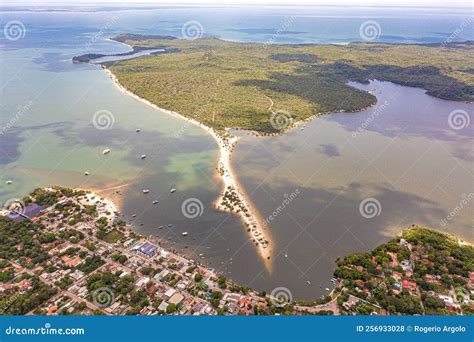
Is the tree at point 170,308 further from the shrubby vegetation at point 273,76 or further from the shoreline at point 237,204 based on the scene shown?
the shrubby vegetation at point 273,76

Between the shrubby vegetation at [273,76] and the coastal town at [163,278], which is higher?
the shrubby vegetation at [273,76]

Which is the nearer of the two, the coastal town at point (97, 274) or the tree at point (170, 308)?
the tree at point (170, 308)

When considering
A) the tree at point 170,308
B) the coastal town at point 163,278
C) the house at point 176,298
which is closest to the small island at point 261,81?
the coastal town at point 163,278

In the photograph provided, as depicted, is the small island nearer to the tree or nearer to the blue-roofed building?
the blue-roofed building

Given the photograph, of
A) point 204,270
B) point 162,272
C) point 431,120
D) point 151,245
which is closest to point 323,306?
point 204,270

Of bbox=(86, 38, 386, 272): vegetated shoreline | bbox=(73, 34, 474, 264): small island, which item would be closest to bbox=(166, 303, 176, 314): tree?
bbox=(86, 38, 386, 272): vegetated shoreline

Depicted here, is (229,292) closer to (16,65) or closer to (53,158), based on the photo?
(53,158)

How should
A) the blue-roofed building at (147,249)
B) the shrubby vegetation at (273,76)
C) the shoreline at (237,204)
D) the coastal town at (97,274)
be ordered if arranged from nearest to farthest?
the coastal town at (97,274)
the blue-roofed building at (147,249)
the shoreline at (237,204)
the shrubby vegetation at (273,76)
